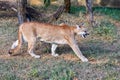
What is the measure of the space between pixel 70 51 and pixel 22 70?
5.50ft

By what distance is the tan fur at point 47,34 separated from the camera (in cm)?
845

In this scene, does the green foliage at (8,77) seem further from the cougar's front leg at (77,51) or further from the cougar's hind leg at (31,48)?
the cougar's front leg at (77,51)

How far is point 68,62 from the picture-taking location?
8188 mm

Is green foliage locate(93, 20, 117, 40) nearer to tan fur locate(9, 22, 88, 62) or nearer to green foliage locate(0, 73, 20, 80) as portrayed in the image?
tan fur locate(9, 22, 88, 62)

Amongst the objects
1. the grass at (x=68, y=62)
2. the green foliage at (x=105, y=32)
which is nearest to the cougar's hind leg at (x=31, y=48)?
the grass at (x=68, y=62)

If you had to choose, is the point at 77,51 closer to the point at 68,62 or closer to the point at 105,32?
the point at 68,62

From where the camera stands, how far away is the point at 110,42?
32.7 ft

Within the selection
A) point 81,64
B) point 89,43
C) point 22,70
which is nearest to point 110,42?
point 89,43

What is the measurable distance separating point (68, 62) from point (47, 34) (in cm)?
81

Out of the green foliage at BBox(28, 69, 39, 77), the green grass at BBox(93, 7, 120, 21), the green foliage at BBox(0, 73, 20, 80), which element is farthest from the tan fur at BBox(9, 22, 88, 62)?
the green grass at BBox(93, 7, 120, 21)

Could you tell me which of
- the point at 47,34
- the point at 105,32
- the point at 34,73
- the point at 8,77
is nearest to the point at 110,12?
the point at 105,32

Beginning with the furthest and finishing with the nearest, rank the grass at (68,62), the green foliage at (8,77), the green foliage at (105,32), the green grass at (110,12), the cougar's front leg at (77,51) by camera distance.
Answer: the green grass at (110,12)
the green foliage at (105,32)
the cougar's front leg at (77,51)
the grass at (68,62)
the green foliage at (8,77)

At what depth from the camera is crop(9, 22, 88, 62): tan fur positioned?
8453 millimetres

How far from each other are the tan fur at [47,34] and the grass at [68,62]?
0.85 feet
